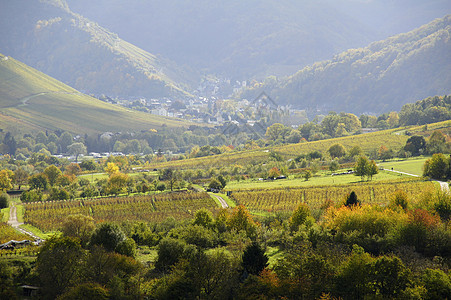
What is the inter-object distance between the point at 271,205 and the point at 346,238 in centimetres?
3123

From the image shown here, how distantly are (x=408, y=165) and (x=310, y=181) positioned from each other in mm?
25579

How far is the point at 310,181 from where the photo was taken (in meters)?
101

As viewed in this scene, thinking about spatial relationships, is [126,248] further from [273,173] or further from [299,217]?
[273,173]

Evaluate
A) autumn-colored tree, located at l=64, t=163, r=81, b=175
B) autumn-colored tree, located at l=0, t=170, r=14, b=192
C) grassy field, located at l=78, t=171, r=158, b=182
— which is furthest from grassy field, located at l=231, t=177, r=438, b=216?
autumn-colored tree, located at l=64, t=163, r=81, b=175

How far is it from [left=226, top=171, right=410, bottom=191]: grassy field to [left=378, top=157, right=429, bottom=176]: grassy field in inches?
161

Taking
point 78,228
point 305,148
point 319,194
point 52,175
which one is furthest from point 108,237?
point 305,148

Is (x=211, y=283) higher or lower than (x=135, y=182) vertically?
lower

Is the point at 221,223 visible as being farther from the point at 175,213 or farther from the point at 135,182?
the point at 135,182

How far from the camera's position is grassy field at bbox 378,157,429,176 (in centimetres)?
10150

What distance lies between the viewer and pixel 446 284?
120ft

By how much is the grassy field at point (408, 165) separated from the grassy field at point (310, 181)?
4.10 meters

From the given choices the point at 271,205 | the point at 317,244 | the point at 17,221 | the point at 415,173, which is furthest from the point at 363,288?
the point at 415,173

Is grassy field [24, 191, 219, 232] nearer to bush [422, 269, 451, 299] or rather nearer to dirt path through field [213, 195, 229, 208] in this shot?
dirt path through field [213, 195, 229, 208]

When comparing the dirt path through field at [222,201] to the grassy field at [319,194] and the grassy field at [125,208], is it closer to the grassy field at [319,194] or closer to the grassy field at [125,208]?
the grassy field at [125,208]
